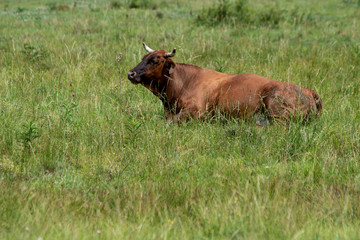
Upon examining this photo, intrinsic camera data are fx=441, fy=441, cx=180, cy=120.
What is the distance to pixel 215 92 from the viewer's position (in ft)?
21.3

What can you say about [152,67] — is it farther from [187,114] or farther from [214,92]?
[214,92]

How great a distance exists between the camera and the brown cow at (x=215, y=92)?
5875 mm

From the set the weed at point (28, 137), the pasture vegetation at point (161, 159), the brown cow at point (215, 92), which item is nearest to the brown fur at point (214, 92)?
the brown cow at point (215, 92)

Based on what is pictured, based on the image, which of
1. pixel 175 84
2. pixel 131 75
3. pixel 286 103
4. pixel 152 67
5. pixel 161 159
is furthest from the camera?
pixel 175 84

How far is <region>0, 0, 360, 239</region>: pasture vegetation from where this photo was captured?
126 inches

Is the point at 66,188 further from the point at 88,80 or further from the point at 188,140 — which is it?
the point at 88,80

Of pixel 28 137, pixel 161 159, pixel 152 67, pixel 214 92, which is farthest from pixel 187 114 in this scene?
pixel 28 137

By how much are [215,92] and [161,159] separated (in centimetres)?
223

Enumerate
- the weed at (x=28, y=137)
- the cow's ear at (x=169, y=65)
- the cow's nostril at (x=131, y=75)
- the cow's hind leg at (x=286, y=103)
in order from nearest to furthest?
1. the weed at (x=28, y=137)
2. the cow's hind leg at (x=286, y=103)
3. the cow's nostril at (x=131, y=75)
4. the cow's ear at (x=169, y=65)

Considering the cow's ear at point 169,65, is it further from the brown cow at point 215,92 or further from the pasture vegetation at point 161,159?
the pasture vegetation at point 161,159

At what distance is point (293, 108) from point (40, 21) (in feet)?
33.5

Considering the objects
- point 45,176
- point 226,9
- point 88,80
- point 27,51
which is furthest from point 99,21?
point 45,176

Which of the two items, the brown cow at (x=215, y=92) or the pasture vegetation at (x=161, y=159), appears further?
the brown cow at (x=215, y=92)

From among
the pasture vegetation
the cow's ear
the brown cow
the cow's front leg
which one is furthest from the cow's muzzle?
the cow's front leg
